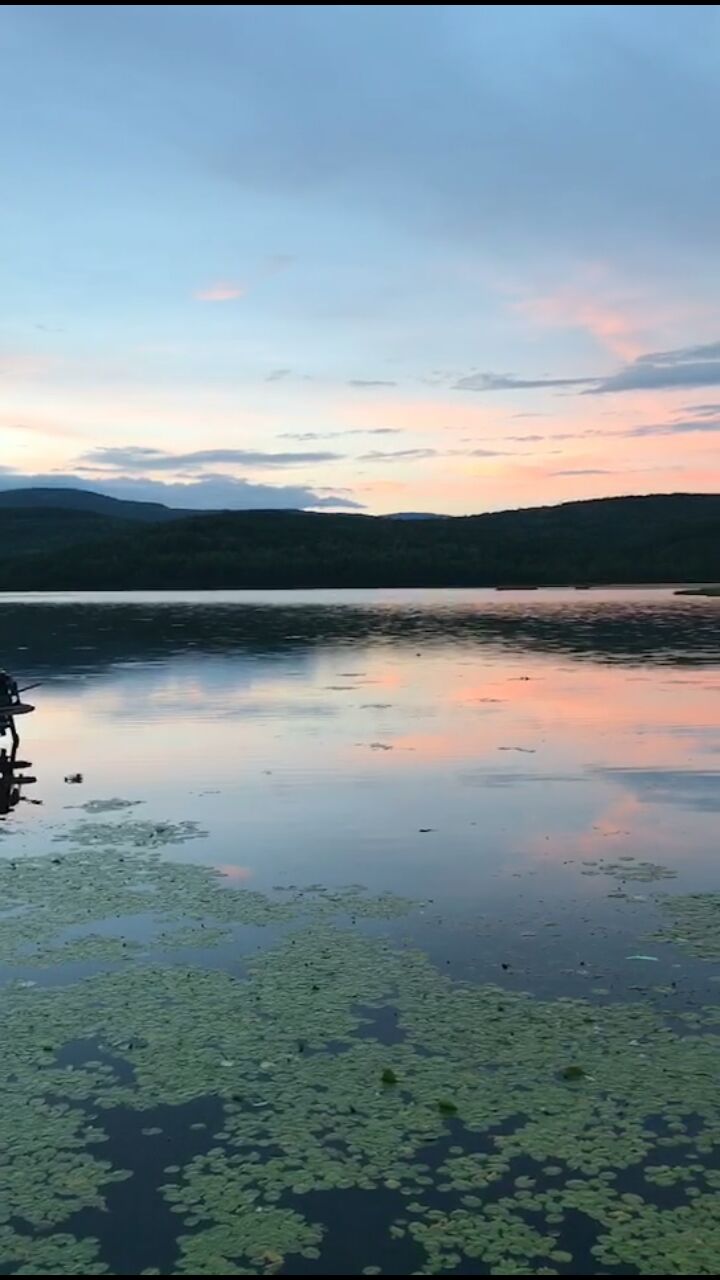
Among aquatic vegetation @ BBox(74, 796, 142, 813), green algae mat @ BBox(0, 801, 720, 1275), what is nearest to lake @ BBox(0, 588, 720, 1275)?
green algae mat @ BBox(0, 801, 720, 1275)

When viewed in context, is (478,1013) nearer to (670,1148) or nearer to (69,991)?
(670,1148)

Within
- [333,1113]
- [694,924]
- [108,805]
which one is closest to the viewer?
[333,1113]

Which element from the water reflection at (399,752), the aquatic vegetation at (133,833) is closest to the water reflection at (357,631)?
the water reflection at (399,752)

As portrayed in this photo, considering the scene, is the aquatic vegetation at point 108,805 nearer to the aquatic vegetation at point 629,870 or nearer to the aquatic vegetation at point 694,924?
the aquatic vegetation at point 629,870

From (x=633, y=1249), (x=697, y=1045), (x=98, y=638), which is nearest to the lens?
(x=633, y=1249)

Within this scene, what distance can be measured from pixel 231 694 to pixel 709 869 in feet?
115

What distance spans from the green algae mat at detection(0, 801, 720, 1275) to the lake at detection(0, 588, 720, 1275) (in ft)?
0.13

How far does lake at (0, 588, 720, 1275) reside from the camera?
32.2 ft

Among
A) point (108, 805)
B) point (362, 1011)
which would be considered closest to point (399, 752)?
point (108, 805)

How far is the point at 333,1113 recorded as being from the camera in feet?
38.5

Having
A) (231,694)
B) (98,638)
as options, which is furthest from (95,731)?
(98,638)

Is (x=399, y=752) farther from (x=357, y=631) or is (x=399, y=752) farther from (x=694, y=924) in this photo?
(x=357, y=631)

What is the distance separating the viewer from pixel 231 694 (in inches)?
2114

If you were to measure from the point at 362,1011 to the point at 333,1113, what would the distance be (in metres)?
2.97
